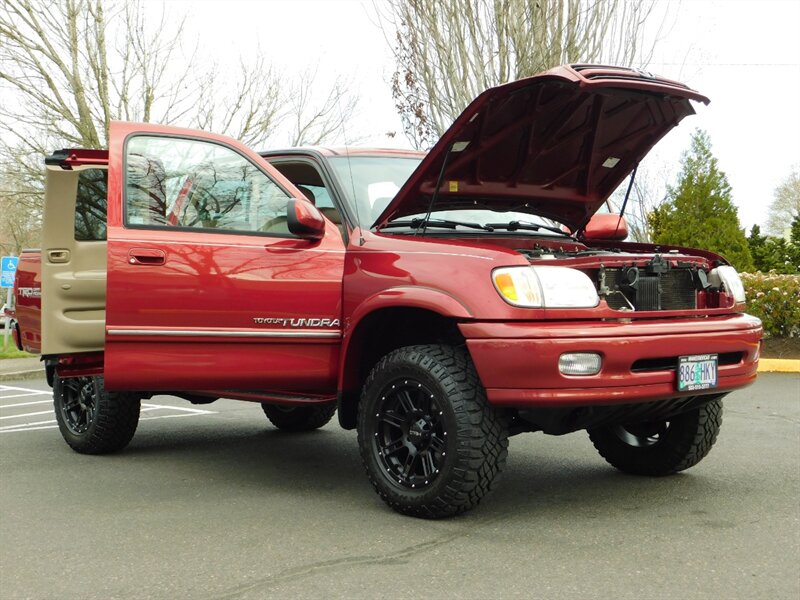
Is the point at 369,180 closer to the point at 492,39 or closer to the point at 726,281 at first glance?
the point at 726,281

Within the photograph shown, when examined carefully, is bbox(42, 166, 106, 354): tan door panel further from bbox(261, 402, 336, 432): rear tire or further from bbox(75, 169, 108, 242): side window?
bbox(261, 402, 336, 432): rear tire

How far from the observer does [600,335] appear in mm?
4055

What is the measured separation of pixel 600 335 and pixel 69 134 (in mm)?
19387

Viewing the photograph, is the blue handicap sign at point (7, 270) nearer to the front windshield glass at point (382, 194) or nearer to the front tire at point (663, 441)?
the front windshield glass at point (382, 194)

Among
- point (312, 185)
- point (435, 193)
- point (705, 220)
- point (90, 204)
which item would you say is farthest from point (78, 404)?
point (705, 220)

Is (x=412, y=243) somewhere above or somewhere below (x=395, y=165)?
below

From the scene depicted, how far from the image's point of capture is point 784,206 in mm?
59969

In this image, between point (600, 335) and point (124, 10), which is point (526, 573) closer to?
point (600, 335)

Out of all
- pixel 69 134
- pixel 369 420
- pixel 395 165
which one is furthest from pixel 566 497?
pixel 69 134

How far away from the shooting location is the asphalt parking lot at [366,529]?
3.44 metres

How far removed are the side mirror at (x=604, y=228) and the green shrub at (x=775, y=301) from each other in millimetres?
7430

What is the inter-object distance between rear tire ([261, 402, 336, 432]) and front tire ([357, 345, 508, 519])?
8.65ft

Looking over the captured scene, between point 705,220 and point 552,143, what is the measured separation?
52.9ft

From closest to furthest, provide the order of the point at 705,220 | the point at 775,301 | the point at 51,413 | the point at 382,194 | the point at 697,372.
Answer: the point at 697,372 < the point at 382,194 < the point at 51,413 < the point at 775,301 < the point at 705,220
